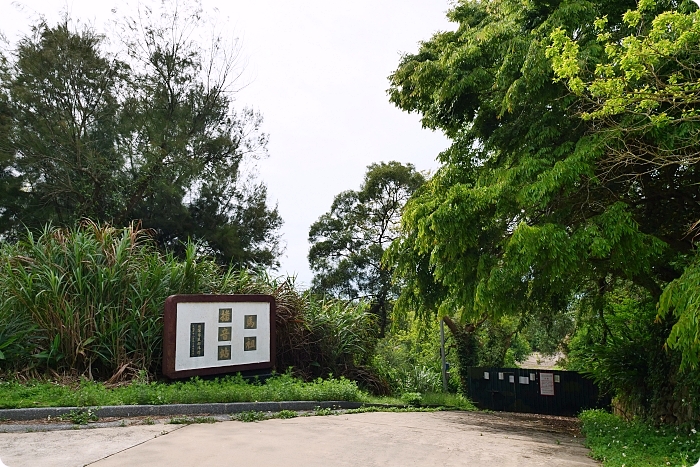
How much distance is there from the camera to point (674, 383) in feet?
27.3

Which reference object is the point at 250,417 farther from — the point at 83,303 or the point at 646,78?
the point at 646,78

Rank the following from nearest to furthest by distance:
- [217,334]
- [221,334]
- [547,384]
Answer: [217,334], [221,334], [547,384]

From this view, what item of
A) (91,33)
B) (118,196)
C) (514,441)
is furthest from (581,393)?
(91,33)

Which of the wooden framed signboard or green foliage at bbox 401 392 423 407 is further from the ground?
the wooden framed signboard

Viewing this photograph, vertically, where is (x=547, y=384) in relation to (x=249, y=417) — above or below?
below

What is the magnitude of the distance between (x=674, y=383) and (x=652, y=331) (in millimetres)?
1006

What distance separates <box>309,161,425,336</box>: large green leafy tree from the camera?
85.0 ft

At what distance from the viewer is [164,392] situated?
7.95m

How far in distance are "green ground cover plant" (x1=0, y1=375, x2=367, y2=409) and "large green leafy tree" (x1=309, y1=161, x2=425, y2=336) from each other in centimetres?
1585

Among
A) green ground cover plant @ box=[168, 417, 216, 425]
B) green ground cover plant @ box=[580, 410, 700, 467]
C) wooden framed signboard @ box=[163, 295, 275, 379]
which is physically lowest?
green ground cover plant @ box=[580, 410, 700, 467]

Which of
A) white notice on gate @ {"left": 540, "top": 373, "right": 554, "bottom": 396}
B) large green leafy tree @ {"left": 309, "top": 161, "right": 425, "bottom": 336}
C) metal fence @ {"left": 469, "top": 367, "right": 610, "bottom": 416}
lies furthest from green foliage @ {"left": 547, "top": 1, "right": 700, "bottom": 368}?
large green leafy tree @ {"left": 309, "top": 161, "right": 425, "bottom": 336}

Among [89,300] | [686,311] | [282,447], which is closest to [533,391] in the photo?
[686,311]

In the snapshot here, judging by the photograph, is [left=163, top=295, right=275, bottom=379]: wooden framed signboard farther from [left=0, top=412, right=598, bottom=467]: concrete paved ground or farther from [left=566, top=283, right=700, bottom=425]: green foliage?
[left=566, top=283, right=700, bottom=425]: green foliage

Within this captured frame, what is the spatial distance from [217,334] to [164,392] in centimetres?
208
